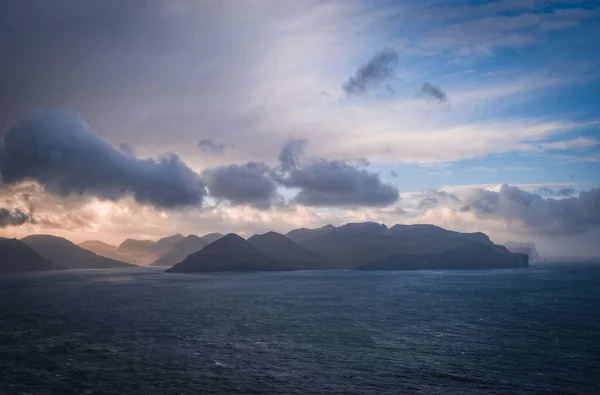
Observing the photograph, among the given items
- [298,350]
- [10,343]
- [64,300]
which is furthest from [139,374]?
[64,300]

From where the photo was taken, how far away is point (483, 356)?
8494 centimetres

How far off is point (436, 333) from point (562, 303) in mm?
91163

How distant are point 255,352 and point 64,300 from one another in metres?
148

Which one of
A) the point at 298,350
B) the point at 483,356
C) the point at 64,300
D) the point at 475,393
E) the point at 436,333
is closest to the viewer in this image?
the point at 475,393

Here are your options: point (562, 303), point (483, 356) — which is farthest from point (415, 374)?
point (562, 303)

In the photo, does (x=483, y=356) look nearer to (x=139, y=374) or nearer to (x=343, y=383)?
(x=343, y=383)

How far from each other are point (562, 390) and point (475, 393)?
15.3 m

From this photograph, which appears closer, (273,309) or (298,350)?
(298,350)

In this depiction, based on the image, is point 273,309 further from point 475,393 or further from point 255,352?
point 475,393

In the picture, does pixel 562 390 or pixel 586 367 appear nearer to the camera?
pixel 562 390

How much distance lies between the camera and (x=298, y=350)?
3580 inches

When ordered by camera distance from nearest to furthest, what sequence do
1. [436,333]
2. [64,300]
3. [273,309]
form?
[436,333], [273,309], [64,300]

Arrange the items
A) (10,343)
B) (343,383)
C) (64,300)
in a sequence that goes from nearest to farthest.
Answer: (343,383)
(10,343)
(64,300)

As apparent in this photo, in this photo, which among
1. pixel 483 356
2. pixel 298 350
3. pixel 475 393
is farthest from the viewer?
pixel 298 350
